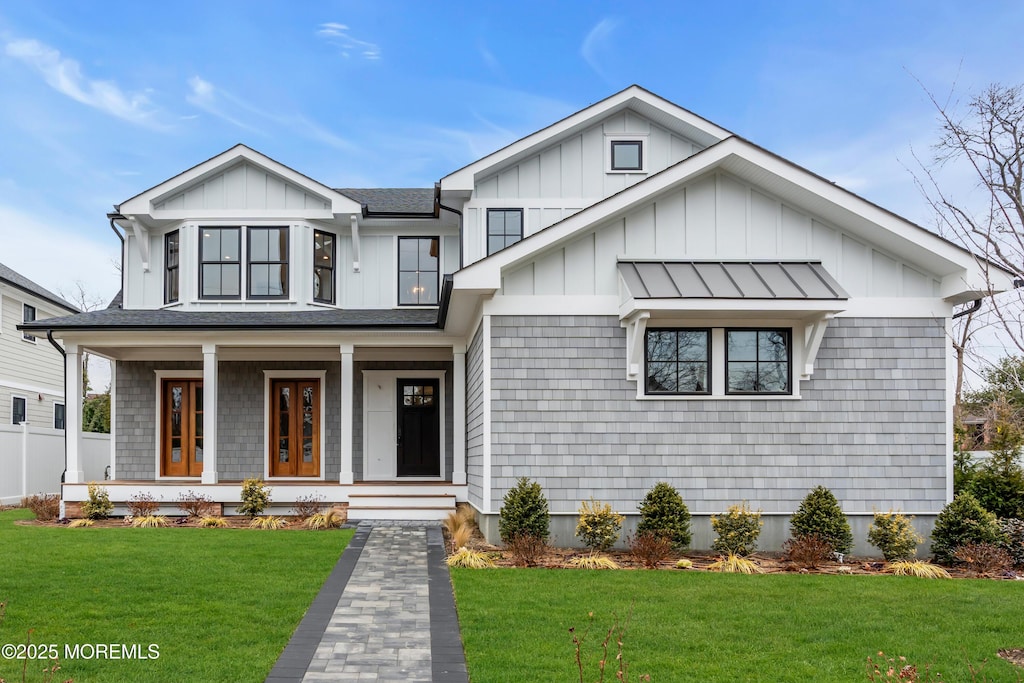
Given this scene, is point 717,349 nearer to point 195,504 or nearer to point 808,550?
point 808,550

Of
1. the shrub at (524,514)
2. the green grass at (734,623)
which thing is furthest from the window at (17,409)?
the green grass at (734,623)

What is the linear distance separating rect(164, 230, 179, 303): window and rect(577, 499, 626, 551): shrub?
10.1 metres

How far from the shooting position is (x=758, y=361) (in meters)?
11.1

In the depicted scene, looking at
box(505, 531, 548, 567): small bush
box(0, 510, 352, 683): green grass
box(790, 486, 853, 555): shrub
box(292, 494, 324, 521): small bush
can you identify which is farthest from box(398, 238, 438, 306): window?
box(790, 486, 853, 555): shrub

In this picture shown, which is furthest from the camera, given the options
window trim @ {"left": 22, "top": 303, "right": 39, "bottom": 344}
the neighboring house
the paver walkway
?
window trim @ {"left": 22, "top": 303, "right": 39, "bottom": 344}

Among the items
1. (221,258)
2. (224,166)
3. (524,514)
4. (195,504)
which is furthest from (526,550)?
(224,166)

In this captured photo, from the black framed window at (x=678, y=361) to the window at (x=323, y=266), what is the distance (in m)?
7.59

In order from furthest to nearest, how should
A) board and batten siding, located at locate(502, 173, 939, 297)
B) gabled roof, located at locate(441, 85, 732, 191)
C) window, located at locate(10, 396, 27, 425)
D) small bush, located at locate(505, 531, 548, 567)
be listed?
window, located at locate(10, 396, 27, 425) → gabled roof, located at locate(441, 85, 732, 191) → board and batten siding, located at locate(502, 173, 939, 297) → small bush, located at locate(505, 531, 548, 567)

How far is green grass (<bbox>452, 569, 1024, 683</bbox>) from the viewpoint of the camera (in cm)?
564

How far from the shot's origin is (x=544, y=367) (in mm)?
11055

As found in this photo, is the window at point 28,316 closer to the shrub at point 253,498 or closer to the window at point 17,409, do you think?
the window at point 17,409

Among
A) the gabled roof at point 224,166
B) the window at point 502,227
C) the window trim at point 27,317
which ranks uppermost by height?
the gabled roof at point 224,166

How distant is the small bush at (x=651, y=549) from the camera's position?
31.8ft

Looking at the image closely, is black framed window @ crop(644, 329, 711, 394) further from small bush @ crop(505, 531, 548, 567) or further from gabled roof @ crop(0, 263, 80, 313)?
gabled roof @ crop(0, 263, 80, 313)
